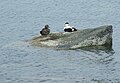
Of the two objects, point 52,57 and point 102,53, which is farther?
point 102,53

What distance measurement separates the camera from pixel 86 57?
30359 mm

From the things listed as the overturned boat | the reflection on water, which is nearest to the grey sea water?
the reflection on water

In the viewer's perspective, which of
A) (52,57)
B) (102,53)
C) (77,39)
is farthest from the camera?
(77,39)

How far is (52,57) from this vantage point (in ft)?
98.8

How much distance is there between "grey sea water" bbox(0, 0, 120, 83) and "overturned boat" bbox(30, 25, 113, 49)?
685mm

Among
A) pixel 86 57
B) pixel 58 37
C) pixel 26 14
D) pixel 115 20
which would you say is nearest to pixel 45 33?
pixel 58 37

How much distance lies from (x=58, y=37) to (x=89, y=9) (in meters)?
23.2

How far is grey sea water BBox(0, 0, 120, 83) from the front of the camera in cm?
2575

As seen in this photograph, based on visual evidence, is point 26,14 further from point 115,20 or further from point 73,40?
point 73,40

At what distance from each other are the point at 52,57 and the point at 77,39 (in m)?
3.48

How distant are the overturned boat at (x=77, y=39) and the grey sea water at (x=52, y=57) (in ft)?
2.25

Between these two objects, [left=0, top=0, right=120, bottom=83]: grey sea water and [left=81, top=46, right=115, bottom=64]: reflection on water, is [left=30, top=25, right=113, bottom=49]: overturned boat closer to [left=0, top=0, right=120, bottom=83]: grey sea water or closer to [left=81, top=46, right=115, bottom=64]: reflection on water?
[left=81, top=46, right=115, bottom=64]: reflection on water

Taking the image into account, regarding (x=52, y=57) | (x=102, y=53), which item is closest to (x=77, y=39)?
(x=102, y=53)

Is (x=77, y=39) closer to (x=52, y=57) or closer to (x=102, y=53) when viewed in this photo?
(x=102, y=53)
